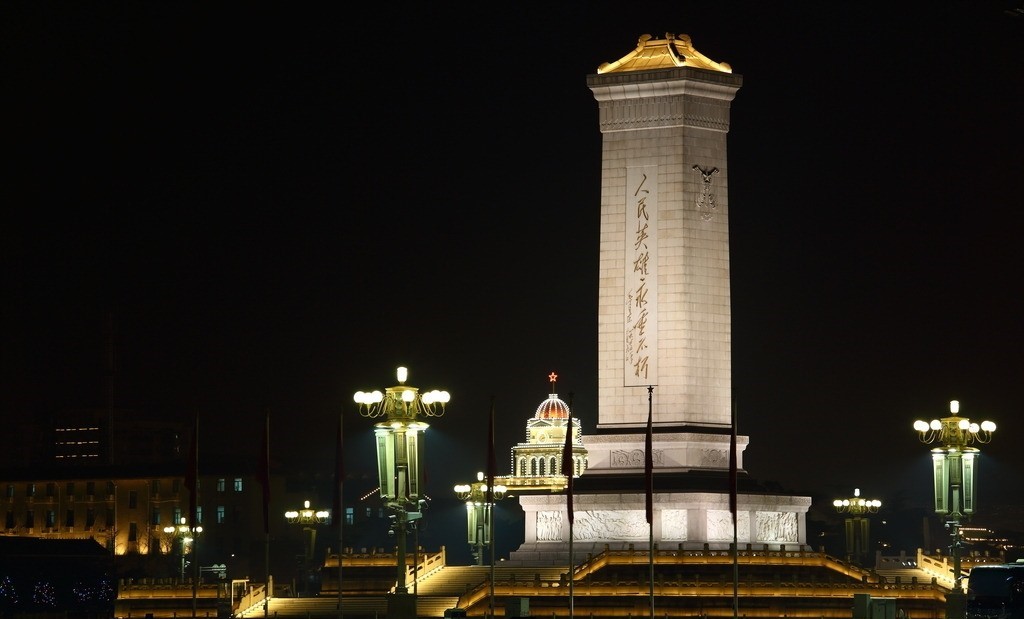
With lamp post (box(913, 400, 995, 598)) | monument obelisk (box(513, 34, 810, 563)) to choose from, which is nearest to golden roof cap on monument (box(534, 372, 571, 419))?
monument obelisk (box(513, 34, 810, 563))

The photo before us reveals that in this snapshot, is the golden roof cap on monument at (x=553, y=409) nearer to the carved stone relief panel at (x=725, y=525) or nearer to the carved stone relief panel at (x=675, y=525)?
the carved stone relief panel at (x=725, y=525)

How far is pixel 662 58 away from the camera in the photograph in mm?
57531

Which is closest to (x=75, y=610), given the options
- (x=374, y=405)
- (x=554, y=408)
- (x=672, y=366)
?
(x=554, y=408)

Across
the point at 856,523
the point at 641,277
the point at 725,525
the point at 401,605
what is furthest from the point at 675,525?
the point at 401,605

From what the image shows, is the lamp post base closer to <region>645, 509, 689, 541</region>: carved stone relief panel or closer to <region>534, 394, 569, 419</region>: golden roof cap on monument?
<region>645, 509, 689, 541</region>: carved stone relief panel

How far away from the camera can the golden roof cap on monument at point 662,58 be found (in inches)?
2259

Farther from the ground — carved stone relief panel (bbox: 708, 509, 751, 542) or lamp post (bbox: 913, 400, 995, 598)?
lamp post (bbox: 913, 400, 995, 598)

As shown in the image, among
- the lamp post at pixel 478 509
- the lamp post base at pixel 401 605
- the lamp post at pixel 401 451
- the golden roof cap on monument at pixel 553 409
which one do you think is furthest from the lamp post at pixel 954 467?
the golden roof cap on monument at pixel 553 409

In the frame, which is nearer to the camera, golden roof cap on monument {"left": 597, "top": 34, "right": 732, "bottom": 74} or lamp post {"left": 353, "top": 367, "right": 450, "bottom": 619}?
lamp post {"left": 353, "top": 367, "right": 450, "bottom": 619}

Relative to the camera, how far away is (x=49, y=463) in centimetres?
12719

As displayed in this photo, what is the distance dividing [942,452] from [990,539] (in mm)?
68533

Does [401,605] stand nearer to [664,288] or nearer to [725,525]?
[725,525]

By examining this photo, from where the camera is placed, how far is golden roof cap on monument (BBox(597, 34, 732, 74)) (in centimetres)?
5738

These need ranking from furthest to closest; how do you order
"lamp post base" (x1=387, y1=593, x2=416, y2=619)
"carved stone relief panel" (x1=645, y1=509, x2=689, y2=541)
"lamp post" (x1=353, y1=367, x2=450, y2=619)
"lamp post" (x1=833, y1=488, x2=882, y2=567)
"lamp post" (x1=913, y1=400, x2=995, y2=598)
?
1. "lamp post" (x1=833, y1=488, x2=882, y2=567)
2. "carved stone relief panel" (x1=645, y1=509, x2=689, y2=541)
3. "lamp post" (x1=913, y1=400, x2=995, y2=598)
4. "lamp post" (x1=353, y1=367, x2=450, y2=619)
5. "lamp post base" (x1=387, y1=593, x2=416, y2=619)
